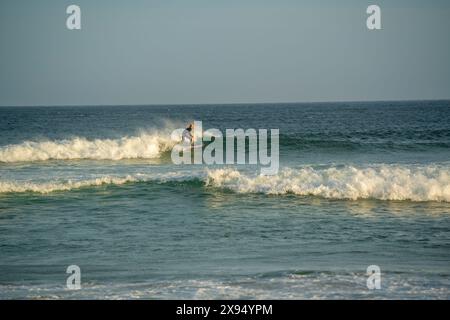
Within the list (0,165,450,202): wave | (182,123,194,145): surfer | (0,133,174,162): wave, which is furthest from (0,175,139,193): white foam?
(182,123,194,145): surfer

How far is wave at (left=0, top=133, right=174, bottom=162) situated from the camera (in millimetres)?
29078

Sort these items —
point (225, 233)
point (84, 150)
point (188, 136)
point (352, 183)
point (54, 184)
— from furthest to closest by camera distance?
point (188, 136), point (84, 150), point (54, 184), point (352, 183), point (225, 233)

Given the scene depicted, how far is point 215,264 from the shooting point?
9.97 metres

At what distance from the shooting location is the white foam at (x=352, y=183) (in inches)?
633

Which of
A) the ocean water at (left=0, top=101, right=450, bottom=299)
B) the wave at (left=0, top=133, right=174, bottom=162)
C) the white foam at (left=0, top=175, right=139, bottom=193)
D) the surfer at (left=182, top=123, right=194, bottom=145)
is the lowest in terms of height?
the ocean water at (left=0, top=101, right=450, bottom=299)

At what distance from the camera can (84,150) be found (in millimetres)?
30281

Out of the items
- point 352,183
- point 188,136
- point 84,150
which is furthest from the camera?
point 188,136

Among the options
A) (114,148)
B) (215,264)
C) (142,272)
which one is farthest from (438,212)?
(114,148)

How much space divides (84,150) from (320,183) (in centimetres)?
1641

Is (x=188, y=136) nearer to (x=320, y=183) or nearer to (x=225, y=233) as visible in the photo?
(x=320, y=183)

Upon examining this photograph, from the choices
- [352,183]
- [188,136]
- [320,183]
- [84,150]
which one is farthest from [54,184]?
[188,136]

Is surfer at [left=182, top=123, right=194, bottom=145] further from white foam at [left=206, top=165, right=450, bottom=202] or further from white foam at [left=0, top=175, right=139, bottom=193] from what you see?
white foam at [left=206, top=165, right=450, bottom=202]
